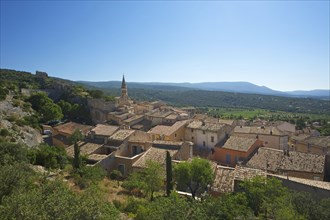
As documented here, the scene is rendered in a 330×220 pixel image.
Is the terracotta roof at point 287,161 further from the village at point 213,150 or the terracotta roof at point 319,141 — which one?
the terracotta roof at point 319,141

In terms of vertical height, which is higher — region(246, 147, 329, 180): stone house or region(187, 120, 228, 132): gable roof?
region(187, 120, 228, 132): gable roof

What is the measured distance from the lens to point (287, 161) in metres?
30.8

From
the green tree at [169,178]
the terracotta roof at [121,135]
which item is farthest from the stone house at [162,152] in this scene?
the terracotta roof at [121,135]

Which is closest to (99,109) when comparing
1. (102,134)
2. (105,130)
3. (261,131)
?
(105,130)

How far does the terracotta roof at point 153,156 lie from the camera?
98.4 feet

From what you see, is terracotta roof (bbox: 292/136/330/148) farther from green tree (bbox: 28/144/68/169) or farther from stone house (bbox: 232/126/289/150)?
green tree (bbox: 28/144/68/169)

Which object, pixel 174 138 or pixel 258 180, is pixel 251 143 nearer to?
pixel 174 138

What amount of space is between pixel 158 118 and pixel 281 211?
4259 centimetres

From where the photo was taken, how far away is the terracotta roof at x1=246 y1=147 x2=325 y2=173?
29094 mm

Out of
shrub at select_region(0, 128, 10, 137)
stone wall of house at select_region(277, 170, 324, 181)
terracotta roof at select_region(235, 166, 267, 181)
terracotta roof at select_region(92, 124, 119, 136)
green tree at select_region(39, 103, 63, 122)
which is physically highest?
green tree at select_region(39, 103, 63, 122)

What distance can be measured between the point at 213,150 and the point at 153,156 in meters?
13.4

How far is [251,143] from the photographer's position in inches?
1438

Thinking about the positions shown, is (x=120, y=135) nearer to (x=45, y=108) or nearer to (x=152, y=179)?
(x=152, y=179)

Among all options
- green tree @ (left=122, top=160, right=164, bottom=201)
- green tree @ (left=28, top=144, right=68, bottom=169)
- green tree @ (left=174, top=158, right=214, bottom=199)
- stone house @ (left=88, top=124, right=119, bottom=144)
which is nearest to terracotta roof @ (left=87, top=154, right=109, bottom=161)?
green tree @ (left=28, top=144, right=68, bottom=169)
